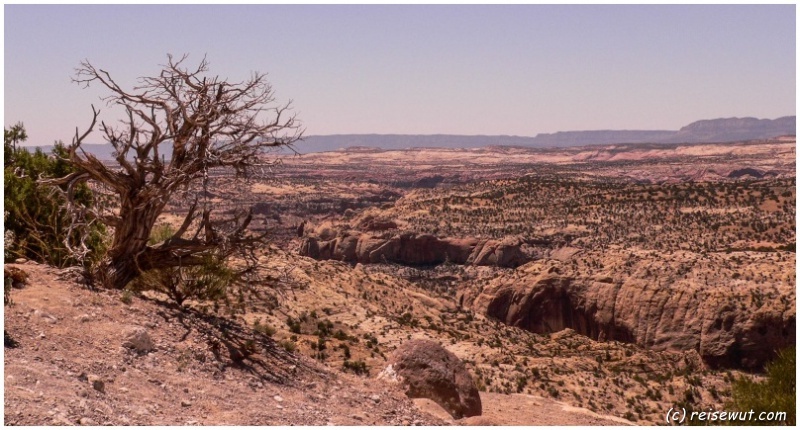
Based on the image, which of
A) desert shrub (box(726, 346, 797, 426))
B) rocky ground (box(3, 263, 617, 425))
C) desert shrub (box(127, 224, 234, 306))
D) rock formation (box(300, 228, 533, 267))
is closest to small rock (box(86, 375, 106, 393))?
rocky ground (box(3, 263, 617, 425))

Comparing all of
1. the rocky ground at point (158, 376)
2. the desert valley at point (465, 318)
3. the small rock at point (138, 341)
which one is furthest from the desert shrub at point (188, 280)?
the small rock at point (138, 341)

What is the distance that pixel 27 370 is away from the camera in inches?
444

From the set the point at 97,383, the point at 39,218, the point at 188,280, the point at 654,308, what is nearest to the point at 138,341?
the point at 97,383

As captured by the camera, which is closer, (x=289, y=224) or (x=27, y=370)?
(x=27, y=370)

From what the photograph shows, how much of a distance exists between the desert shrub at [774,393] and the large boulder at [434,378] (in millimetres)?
4881

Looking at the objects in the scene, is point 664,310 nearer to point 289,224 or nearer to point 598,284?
point 598,284

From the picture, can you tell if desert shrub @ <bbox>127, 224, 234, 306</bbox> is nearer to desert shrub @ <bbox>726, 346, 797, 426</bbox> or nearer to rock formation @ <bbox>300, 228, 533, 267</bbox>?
desert shrub @ <bbox>726, 346, 797, 426</bbox>

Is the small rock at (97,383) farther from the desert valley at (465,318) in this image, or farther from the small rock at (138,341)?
the small rock at (138,341)

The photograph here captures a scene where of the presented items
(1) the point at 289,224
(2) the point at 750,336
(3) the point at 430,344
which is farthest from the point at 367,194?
(3) the point at 430,344

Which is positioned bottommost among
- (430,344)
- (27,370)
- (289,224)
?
(289,224)

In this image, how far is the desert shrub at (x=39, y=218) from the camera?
17672mm

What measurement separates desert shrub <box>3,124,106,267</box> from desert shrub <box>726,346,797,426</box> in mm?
12693

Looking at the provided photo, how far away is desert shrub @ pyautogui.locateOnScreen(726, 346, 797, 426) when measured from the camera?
44.3 ft

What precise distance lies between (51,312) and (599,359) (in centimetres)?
2125
